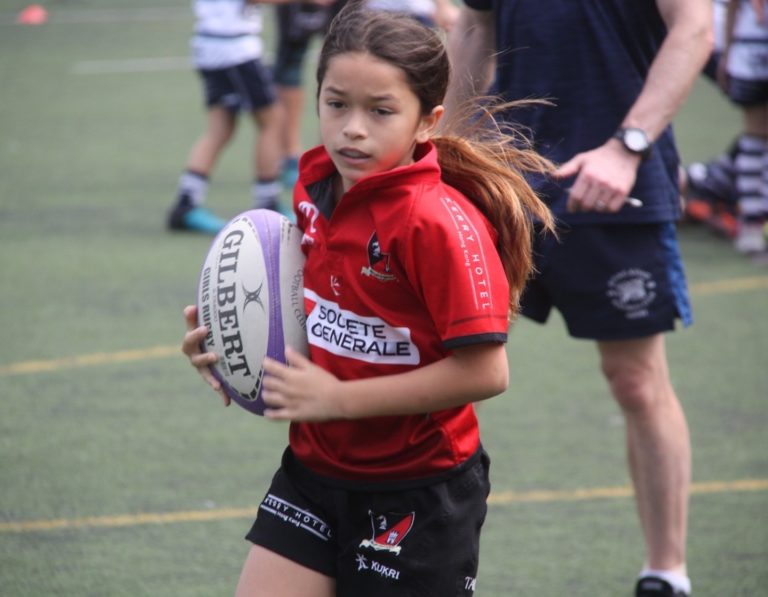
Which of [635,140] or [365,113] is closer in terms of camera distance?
[365,113]

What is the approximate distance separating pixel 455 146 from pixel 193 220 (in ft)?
20.3

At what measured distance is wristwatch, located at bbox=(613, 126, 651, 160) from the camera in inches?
136

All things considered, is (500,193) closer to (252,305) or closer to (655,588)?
(252,305)

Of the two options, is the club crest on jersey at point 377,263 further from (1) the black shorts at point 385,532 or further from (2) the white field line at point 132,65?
(2) the white field line at point 132,65

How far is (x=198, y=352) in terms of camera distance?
3025 millimetres

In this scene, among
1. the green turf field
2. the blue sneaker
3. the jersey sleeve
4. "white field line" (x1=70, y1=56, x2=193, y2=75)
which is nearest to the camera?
the jersey sleeve

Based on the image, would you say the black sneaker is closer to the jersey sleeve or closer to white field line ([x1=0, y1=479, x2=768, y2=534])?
white field line ([x1=0, y1=479, x2=768, y2=534])

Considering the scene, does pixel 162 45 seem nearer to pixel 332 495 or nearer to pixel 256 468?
pixel 256 468

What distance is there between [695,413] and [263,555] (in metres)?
3.33

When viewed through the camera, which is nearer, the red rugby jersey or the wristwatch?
the red rugby jersey

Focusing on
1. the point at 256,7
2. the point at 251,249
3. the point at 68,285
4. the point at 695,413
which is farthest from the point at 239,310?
the point at 256,7

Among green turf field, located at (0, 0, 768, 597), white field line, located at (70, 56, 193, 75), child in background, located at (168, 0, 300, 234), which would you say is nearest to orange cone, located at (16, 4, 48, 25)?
white field line, located at (70, 56, 193, 75)

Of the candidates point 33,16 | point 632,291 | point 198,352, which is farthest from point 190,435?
point 33,16

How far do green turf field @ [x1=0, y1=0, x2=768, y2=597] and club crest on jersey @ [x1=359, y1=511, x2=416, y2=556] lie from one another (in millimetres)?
1431
